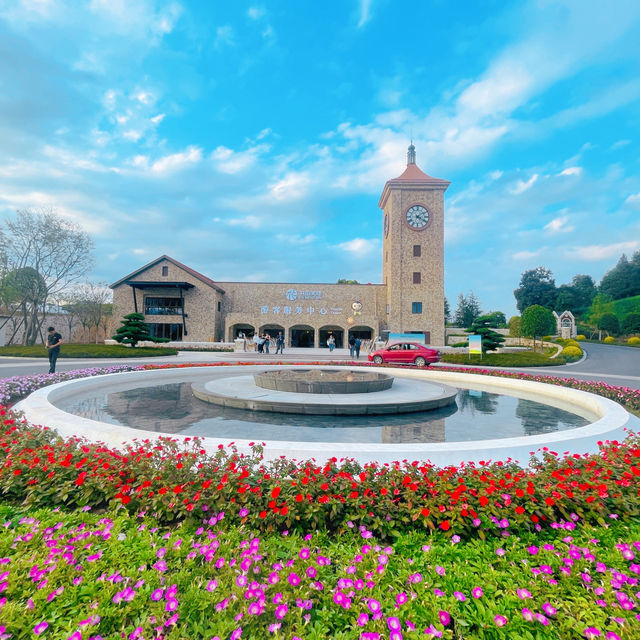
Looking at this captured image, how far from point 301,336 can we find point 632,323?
49.1 meters

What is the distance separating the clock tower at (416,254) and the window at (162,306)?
23.7 metres

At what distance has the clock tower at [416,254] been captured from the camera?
38.0m

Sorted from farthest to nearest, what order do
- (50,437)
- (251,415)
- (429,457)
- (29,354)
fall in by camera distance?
(29,354)
(251,415)
(50,437)
(429,457)

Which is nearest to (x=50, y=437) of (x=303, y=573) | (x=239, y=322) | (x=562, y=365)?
(x=303, y=573)

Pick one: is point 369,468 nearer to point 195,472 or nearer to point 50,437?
point 195,472

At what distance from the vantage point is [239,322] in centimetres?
3866

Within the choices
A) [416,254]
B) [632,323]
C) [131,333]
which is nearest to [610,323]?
[632,323]

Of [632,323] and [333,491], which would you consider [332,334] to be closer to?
[333,491]

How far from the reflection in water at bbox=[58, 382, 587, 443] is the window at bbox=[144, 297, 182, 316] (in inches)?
1254

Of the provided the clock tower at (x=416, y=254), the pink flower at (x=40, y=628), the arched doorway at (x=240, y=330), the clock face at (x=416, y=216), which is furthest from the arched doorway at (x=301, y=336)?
the pink flower at (x=40, y=628)

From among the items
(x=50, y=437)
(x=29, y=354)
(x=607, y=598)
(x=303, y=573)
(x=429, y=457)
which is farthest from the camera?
(x=29, y=354)

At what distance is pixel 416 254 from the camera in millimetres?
38625

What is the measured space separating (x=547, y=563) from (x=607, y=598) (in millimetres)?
389

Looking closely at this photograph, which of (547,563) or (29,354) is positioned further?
(29,354)
